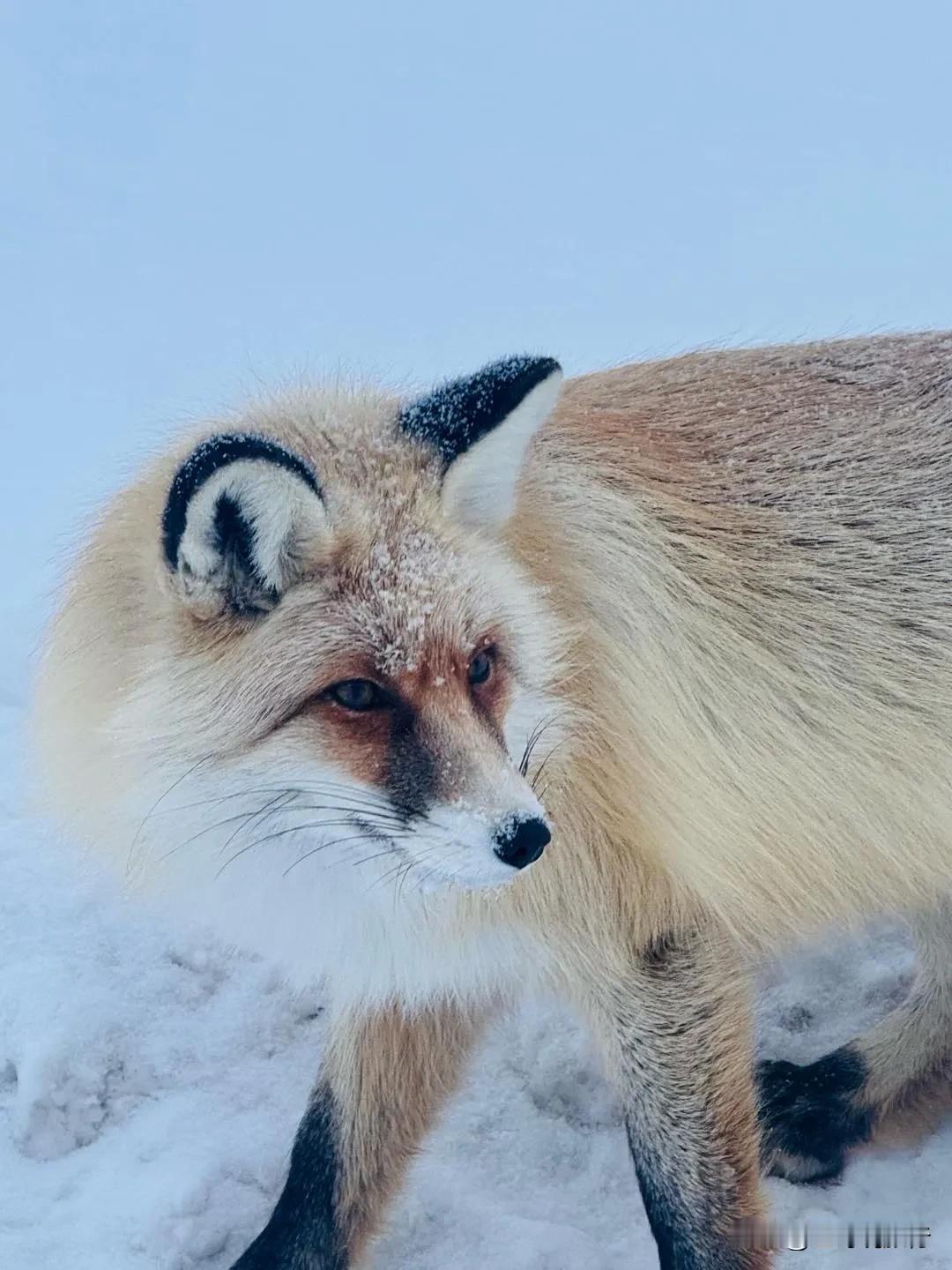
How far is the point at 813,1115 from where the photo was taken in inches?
174

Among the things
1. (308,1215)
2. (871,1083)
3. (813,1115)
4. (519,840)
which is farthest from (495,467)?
(871,1083)

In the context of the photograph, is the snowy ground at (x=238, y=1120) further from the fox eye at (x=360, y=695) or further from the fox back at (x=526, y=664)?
the fox eye at (x=360, y=695)

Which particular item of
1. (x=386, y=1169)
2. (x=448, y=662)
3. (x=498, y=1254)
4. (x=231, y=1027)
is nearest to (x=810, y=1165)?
(x=498, y=1254)

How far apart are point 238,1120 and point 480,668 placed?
2385mm

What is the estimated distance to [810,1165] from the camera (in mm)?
4297

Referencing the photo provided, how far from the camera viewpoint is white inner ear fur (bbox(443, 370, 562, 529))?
122 inches

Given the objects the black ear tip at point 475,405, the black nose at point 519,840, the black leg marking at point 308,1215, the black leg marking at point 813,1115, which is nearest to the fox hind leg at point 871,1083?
the black leg marking at point 813,1115

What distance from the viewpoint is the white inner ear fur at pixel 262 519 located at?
2.66 meters

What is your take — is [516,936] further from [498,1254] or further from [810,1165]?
[810,1165]

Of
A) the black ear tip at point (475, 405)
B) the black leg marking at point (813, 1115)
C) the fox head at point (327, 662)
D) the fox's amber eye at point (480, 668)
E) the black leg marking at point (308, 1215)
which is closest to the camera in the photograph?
the fox head at point (327, 662)

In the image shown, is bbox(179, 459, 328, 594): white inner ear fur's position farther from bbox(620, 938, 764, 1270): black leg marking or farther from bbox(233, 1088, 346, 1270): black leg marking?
bbox(233, 1088, 346, 1270): black leg marking

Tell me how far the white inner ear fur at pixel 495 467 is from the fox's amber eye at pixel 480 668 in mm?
433

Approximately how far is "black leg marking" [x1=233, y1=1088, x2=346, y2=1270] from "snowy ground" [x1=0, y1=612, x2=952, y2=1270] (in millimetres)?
181

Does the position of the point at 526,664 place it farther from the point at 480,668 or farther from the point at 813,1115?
the point at 813,1115
